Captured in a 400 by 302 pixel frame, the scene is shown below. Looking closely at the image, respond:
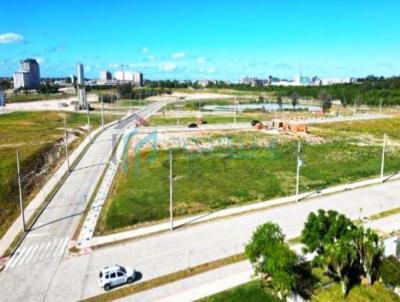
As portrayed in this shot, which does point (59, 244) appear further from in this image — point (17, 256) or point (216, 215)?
point (216, 215)

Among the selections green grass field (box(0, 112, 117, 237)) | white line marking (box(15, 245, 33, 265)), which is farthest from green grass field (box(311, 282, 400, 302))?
green grass field (box(0, 112, 117, 237))

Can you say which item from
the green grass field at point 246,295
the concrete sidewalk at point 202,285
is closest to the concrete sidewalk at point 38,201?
the concrete sidewalk at point 202,285

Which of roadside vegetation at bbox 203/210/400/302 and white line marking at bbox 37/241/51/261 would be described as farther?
white line marking at bbox 37/241/51/261

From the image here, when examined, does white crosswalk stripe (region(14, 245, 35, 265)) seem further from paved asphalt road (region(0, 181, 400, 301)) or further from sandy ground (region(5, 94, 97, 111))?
sandy ground (region(5, 94, 97, 111))

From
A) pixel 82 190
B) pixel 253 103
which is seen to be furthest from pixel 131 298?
pixel 253 103

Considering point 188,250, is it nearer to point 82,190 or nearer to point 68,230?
point 68,230

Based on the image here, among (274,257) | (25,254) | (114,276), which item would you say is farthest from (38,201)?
(274,257)

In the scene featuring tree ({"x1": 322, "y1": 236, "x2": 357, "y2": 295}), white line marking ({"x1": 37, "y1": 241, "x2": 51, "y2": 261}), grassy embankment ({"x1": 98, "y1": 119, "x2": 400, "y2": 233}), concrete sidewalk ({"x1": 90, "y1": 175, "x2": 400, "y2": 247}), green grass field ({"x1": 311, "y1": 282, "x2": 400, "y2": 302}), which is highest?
tree ({"x1": 322, "y1": 236, "x2": 357, "y2": 295})
